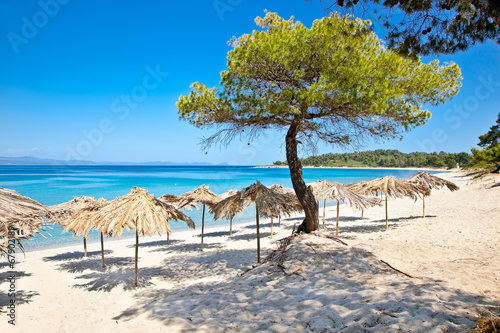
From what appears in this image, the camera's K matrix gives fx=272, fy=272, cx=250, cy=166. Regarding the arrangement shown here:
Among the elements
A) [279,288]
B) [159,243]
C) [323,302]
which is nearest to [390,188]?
[279,288]

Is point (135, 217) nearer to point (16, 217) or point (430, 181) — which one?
point (16, 217)

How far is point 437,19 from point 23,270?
1167 cm

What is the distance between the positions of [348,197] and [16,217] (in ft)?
29.4

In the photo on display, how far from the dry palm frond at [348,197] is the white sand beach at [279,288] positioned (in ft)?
4.83

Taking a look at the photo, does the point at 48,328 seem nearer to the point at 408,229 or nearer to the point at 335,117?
the point at 335,117

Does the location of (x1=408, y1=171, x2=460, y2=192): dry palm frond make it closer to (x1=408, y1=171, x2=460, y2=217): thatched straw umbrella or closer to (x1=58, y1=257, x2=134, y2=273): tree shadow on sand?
(x1=408, y1=171, x2=460, y2=217): thatched straw umbrella

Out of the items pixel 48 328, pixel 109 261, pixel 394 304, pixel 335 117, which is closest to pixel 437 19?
pixel 335 117

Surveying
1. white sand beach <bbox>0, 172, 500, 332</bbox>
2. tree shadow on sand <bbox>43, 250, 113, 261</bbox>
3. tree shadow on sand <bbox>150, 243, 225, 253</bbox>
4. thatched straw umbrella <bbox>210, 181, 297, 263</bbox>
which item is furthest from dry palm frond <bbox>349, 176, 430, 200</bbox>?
tree shadow on sand <bbox>43, 250, 113, 261</bbox>

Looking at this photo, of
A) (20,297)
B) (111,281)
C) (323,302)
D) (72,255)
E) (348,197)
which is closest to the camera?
(323,302)

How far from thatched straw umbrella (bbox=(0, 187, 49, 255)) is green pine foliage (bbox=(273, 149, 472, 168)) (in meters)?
76.3

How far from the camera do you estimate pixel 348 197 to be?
31.5 feet

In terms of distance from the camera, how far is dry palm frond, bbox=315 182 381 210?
9312mm

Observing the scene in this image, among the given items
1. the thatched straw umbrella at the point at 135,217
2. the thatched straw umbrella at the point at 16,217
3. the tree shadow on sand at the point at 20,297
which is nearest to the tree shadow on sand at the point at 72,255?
the tree shadow on sand at the point at 20,297

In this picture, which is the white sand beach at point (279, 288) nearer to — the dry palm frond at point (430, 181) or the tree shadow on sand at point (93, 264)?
the tree shadow on sand at point (93, 264)
